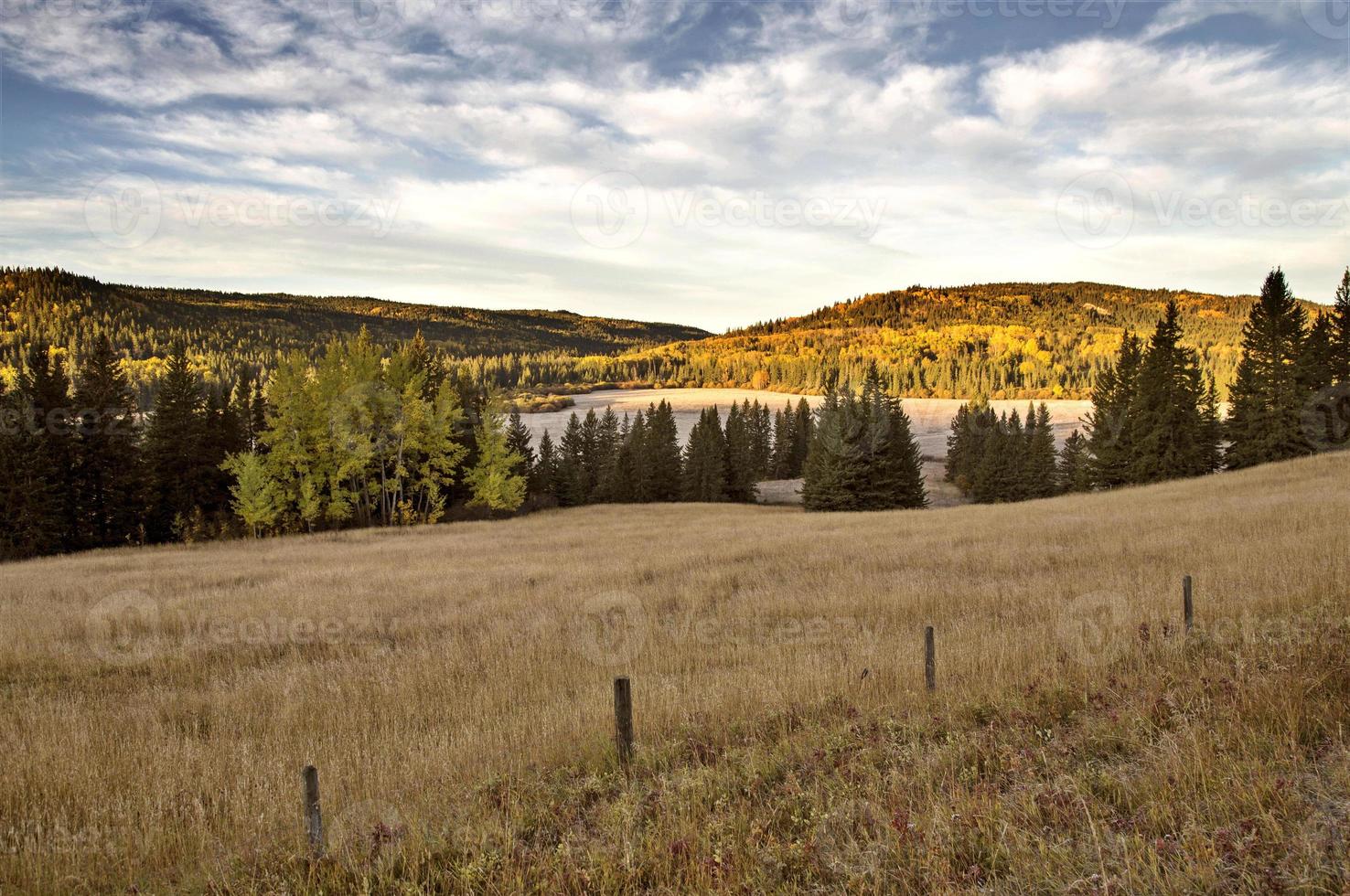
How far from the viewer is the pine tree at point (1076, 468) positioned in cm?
5212

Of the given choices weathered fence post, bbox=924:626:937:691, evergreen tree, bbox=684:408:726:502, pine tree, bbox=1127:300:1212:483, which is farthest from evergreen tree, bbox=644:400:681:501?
weathered fence post, bbox=924:626:937:691

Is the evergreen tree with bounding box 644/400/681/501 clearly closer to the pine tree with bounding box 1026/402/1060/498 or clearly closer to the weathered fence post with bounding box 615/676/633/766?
the pine tree with bounding box 1026/402/1060/498

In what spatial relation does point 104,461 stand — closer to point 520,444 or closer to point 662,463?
point 520,444

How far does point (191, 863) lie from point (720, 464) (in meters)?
64.4

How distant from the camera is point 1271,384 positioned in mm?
42094

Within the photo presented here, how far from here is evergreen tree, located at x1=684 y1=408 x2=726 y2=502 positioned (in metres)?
67.9

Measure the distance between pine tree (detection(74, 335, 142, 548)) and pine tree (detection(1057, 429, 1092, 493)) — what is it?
203ft

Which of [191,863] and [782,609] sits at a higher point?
[191,863]

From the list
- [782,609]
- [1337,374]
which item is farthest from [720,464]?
[782,609]

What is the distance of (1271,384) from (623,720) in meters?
52.2

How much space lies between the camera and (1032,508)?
1214 inches

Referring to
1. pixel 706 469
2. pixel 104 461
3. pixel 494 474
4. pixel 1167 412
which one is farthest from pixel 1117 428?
pixel 104 461

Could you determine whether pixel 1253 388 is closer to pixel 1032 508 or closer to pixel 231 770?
pixel 1032 508

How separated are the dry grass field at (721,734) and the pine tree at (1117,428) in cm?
3561
